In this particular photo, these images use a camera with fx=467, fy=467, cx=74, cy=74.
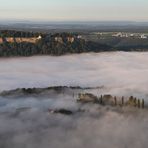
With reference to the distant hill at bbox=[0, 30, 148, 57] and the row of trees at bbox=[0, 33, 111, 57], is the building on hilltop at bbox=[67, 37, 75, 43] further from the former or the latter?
the row of trees at bbox=[0, 33, 111, 57]

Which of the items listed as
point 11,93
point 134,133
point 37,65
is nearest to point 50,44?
point 37,65

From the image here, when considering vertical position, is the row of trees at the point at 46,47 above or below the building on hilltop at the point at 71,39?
below

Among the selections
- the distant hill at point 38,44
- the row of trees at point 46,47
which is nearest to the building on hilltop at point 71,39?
the distant hill at point 38,44

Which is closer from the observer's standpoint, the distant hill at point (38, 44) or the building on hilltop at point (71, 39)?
the distant hill at point (38, 44)

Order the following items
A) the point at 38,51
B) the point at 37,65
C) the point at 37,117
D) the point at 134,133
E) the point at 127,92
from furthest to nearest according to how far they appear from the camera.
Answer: the point at 38,51 → the point at 37,65 → the point at 127,92 → the point at 37,117 → the point at 134,133

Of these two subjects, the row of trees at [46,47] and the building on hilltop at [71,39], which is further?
the building on hilltop at [71,39]

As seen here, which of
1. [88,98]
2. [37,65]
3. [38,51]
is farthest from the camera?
[38,51]

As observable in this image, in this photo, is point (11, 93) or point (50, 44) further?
point (50, 44)

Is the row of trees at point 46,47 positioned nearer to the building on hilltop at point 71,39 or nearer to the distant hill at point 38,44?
the distant hill at point 38,44

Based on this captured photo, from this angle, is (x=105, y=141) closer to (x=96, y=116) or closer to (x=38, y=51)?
(x=96, y=116)

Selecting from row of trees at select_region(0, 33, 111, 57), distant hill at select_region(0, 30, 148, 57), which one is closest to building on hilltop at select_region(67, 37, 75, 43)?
distant hill at select_region(0, 30, 148, 57)

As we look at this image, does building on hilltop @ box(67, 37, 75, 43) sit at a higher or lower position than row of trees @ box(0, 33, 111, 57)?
higher
